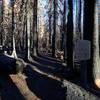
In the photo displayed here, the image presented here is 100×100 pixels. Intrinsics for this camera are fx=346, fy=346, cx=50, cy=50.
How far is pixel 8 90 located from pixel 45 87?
5.57 ft

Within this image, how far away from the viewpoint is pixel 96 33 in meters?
12.7

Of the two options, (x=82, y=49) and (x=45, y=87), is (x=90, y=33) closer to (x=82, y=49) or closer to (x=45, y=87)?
(x=82, y=49)

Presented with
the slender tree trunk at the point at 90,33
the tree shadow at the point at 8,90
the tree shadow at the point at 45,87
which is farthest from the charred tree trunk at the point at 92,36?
the tree shadow at the point at 8,90

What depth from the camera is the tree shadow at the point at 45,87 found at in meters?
13.0

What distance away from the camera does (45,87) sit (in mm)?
14922

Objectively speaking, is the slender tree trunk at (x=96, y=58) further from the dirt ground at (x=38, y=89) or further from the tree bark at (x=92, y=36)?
the dirt ground at (x=38, y=89)

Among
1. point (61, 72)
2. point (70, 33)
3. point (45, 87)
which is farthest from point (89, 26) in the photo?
point (70, 33)

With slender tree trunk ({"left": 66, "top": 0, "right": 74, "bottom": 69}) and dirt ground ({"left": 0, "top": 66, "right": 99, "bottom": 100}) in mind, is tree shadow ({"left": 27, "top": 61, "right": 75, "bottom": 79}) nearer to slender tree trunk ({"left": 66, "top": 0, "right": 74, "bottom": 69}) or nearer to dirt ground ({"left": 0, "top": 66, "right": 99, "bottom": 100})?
slender tree trunk ({"left": 66, "top": 0, "right": 74, "bottom": 69})

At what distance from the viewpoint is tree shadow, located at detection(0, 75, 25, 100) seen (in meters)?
13.7

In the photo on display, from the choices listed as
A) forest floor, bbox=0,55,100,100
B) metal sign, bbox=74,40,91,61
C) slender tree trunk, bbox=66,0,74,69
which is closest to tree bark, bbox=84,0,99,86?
forest floor, bbox=0,55,100,100

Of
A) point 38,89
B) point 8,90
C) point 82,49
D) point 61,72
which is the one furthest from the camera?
point 61,72

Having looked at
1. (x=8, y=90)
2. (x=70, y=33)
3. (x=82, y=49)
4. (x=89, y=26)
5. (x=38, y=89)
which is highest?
(x=89, y=26)

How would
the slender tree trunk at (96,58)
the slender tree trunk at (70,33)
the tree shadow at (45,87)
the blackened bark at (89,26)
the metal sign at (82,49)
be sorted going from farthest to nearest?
the slender tree trunk at (70,33) < the tree shadow at (45,87) < the blackened bark at (89,26) < the slender tree trunk at (96,58) < the metal sign at (82,49)

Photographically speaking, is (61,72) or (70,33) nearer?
(61,72)
